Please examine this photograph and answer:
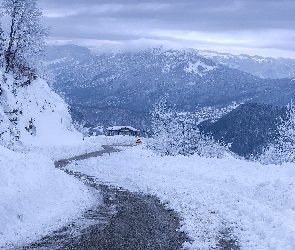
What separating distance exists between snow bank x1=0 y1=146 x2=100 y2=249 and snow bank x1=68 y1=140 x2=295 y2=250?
4908mm

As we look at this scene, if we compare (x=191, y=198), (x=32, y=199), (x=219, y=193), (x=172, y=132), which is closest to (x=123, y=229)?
(x=32, y=199)

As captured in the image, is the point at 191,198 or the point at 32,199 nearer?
the point at 32,199

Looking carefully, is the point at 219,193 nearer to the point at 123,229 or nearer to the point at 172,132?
the point at 123,229

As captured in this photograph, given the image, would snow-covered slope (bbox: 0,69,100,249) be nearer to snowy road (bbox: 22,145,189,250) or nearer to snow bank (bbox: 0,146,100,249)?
snow bank (bbox: 0,146,100,249)

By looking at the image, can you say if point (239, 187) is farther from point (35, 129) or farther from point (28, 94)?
point (28, 94)

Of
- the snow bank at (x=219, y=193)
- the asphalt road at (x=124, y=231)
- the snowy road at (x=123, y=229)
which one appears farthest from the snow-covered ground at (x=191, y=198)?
the snowy road at (x=123, y=229)

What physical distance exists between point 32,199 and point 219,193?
999 centimetres

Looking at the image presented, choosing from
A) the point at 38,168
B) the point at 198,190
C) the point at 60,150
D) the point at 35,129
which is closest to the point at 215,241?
the point at 198,190

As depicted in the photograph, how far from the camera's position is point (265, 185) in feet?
73.4

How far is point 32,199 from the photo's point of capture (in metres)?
16.7

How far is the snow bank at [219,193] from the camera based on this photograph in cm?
1381

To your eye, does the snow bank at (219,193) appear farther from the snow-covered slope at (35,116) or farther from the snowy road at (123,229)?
the snow-covered slope at (35,116)

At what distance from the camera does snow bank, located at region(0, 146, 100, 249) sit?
13.9m

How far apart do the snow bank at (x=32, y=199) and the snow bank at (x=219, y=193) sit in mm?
4908
